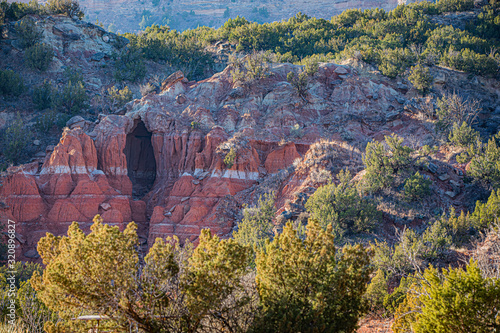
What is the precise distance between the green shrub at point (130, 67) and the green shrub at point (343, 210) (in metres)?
31.2

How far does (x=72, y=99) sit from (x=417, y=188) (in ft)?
105

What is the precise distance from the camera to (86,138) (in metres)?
31.1

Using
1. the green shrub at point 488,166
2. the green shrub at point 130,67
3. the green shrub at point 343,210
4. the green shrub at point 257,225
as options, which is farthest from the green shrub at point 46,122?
the green shrub at point 488,166

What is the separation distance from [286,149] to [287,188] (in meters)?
4.96

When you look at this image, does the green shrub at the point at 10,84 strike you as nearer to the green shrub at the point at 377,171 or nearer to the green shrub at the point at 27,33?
the green shrub at the point at 27,33

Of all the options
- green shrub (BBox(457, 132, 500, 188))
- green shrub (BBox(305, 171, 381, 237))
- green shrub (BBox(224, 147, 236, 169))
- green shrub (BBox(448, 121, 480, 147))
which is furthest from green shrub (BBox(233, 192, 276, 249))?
green shrub (BBox(448, 121, 480, 147))

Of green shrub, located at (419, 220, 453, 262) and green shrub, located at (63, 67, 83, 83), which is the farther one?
green shrub, located at (63, 67, 83, 83)

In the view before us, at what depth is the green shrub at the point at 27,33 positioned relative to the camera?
44875mm

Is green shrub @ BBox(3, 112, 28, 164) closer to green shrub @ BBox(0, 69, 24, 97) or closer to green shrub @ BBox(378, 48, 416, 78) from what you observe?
green shrub @ BBox(0, 69, 24, 97)

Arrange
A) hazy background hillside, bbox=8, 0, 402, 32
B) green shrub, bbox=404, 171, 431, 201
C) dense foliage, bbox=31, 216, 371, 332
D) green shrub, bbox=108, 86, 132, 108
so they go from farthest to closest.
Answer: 1. hazy background hillside, bbox=8, 0, 402, 32
2. green shrub, bbox=108, 86, 132, 108
3. green shrub, bbox=404, 171, 431, 201
4. dense foliage, bbox=31, 216, 371, 332

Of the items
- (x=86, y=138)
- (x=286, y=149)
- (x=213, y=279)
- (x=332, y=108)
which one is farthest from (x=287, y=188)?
(x=213, y=279)

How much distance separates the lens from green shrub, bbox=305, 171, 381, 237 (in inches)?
867

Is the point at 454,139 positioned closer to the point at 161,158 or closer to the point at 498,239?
the point at 498,239

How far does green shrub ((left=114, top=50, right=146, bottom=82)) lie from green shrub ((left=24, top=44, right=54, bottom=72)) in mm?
7054
